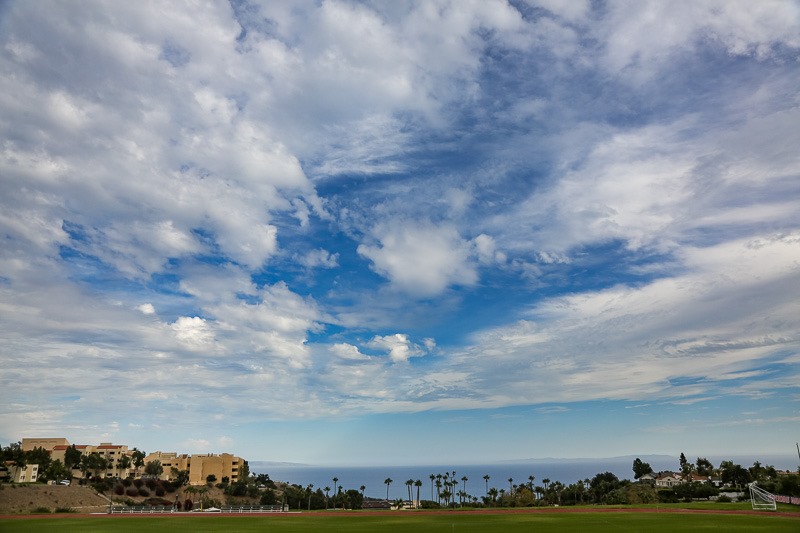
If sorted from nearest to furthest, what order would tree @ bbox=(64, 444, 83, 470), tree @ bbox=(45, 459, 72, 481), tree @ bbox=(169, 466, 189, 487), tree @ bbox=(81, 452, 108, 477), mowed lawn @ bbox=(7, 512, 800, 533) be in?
1. mowed lawn @ bbox=(7, 512, 800, 533)
2. tree @ bbox=(45, 459, 72, 481)
3. tree @ bbox=(64, 444, 83, 470)
4. tree @ bbox=(81, 452, 108, 477)
5. tree @ bbox=(169, 466, 189, 487)

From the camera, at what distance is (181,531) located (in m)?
44.8

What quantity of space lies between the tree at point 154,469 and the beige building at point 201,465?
365cm

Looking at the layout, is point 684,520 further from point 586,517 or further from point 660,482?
point 660,482

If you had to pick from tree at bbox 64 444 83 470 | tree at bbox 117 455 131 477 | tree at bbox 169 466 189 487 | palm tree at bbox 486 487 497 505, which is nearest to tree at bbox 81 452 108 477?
tree at bbox 64 444 83 470

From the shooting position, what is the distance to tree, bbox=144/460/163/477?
139 m

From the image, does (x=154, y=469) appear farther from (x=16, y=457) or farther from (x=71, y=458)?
(x=16, y=457)

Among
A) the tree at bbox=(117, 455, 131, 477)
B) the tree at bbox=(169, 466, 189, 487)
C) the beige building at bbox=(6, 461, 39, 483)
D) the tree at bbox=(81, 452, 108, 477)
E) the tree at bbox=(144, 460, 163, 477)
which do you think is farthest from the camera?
the tree at bbox=(144, 460, 163, 477)

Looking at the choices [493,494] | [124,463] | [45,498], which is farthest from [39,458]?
[493,494]

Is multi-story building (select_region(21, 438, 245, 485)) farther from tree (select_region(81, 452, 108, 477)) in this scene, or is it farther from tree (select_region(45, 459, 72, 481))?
tree (select_region(45, 459, 72, 481))

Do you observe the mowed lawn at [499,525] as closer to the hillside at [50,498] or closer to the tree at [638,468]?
the hillside at [50,498]

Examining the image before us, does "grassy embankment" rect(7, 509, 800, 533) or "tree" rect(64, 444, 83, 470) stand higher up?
"tree" rect(64, 444, 83, 470)

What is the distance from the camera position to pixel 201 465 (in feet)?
472

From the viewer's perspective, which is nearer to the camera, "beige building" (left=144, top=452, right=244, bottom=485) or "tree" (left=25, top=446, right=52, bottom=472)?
"tree" (left=25, top=446, right=52, bottom=472)

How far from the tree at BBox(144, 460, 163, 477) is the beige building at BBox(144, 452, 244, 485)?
144 inches
